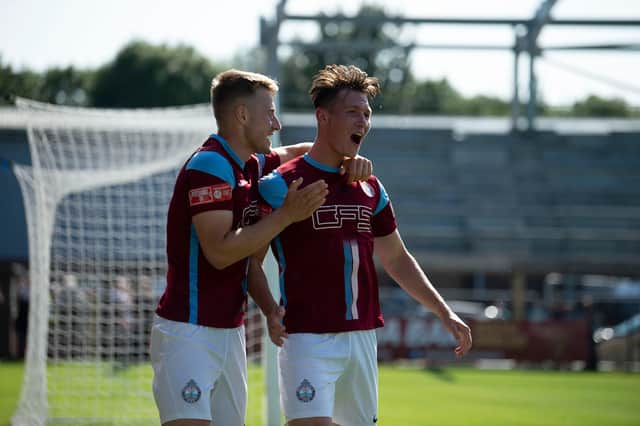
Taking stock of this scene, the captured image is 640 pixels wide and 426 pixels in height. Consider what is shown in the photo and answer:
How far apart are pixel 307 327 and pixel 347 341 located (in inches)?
8.0

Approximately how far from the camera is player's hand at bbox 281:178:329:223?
4.08 metres

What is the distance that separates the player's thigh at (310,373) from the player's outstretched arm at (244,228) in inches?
23.3

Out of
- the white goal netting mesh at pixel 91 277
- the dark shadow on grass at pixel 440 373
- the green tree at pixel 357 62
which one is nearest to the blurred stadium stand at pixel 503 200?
the dark shadow on grass at pixel 440 373

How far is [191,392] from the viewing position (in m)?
4.12

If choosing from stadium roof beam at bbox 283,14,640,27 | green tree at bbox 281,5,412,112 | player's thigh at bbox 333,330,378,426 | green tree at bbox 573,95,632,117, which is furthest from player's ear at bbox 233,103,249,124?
green tree at bbox 281,5,412,112

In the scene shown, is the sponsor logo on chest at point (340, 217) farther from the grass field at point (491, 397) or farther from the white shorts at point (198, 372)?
the grass field at point (491, 397)

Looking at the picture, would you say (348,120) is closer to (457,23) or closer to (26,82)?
(26,82)

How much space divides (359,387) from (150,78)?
6211cm

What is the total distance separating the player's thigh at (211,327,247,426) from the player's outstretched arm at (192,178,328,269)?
41 cm

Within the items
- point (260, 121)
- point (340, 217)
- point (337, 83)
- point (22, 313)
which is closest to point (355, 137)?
point (337, 83)

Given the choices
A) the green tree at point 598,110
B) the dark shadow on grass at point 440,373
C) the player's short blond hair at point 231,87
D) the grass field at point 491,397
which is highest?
the green tree at point 598,110

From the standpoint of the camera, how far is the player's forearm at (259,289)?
4.44 metres

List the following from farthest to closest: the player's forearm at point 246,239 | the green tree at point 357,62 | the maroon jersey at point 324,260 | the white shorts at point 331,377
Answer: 1. the green tree at point 357,62
2. the maroon jersey at point 324,260
3. the white shorts at point 331,377
4. the player's forearm at point 246,239

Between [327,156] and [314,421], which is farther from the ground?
[327,156]
